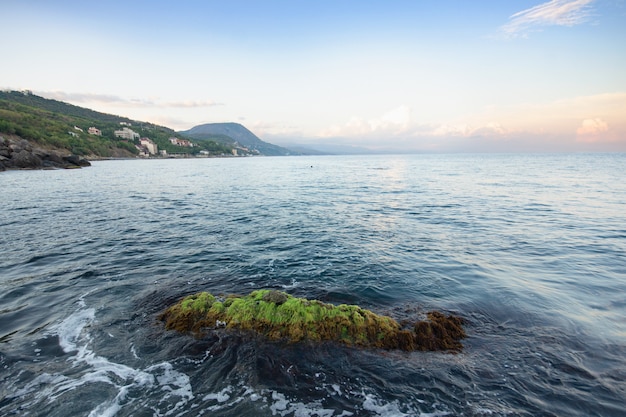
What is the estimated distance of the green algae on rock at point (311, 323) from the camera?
313 inches

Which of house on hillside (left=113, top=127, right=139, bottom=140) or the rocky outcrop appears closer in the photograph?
the rocky outcrop

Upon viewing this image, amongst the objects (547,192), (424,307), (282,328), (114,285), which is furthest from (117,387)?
(547,192)

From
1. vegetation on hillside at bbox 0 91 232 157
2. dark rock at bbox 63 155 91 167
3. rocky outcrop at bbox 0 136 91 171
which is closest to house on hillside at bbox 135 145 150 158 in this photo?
vegetation on hillside at bbox 0 91 232 157

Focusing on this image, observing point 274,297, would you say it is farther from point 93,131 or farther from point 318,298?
point 93,131

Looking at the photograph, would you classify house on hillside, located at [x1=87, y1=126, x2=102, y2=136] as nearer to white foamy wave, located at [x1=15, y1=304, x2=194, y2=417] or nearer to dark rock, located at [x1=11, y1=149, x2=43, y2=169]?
dark rock, located at [x1=11, y1=149, x2=43, y2=169]

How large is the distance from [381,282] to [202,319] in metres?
7.14

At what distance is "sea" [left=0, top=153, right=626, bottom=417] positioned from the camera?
239 inches

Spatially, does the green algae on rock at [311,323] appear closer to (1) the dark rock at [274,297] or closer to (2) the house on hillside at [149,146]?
(1) the dark rock at [274,297]

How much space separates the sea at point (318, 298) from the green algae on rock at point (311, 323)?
0.36 m

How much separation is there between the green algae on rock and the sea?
0.36 m

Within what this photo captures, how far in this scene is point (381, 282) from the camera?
39.0ft

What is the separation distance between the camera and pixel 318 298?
10516mm

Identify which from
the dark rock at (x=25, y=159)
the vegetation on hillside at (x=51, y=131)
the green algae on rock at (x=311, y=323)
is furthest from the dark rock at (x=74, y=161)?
the green algae on rock at (x=311, y=323)

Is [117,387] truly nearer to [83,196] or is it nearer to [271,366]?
[271,366]
